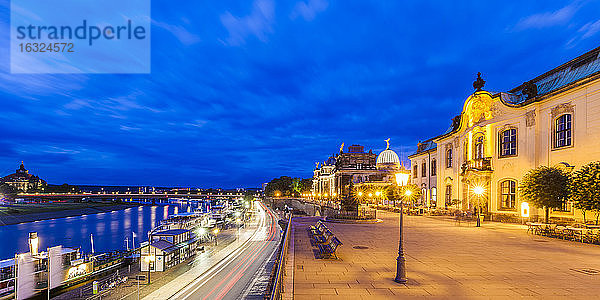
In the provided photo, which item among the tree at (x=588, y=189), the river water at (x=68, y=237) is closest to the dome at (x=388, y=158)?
the river water at (x=68, y=237)

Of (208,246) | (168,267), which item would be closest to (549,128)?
(168,267)

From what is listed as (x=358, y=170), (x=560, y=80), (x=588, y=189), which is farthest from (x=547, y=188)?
(x=358, y=170)

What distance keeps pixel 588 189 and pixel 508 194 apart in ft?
41.8

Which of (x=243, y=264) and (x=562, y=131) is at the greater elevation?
(x=562, y=131)

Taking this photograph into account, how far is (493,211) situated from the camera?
3297 cm

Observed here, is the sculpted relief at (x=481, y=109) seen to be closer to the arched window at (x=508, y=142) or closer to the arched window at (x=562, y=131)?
the arched window at (x=508, y=142)

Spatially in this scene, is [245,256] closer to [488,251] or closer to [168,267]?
[168,267]

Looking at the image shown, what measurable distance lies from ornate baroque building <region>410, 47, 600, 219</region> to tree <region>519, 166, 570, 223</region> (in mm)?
2166

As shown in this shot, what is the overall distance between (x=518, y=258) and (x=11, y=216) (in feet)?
418

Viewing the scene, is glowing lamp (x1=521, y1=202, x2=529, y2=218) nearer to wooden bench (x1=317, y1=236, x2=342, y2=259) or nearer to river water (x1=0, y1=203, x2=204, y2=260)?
wooden bench (x1=317, y1=236, x2=342, y2=259)

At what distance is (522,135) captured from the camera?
99.6ft

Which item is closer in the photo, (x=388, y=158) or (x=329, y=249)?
(x=329, y=249)

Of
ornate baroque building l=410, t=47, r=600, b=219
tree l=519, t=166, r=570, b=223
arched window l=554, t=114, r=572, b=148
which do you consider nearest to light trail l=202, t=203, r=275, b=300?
tree l=519, t=166, r=570, b=223

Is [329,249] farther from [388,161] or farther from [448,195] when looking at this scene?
[388,161]
